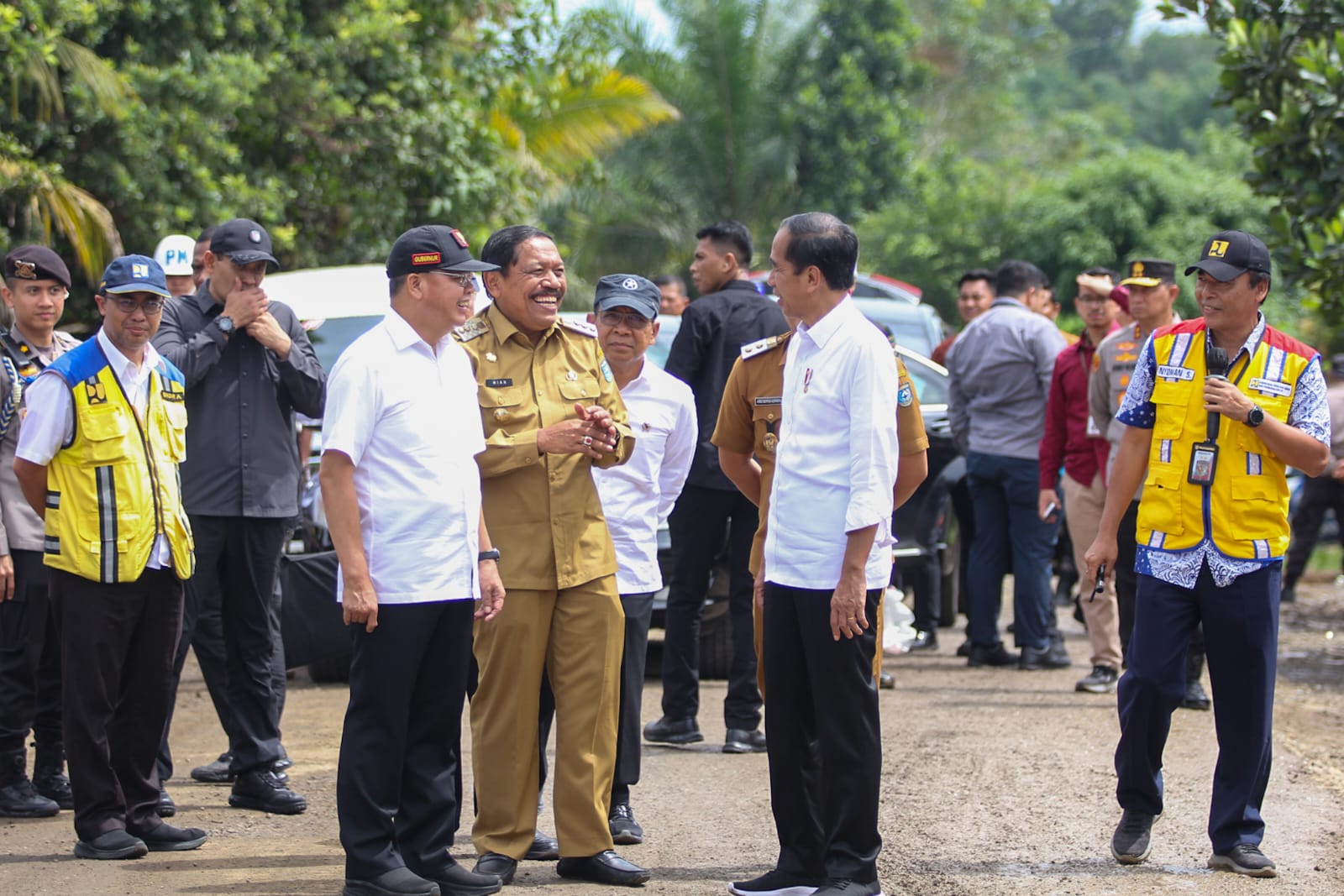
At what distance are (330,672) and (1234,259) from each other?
566cm

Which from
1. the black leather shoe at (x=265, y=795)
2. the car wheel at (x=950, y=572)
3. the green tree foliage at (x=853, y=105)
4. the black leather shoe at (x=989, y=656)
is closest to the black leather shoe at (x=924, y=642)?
the car wheel at (x=950, y=572)

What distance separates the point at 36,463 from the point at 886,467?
2838 mm

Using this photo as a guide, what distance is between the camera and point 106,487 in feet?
17.8

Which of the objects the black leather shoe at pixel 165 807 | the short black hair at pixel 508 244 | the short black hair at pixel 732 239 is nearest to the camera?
the short black hair at pixel 508 244

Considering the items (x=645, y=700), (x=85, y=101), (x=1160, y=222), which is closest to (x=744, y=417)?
(x=645, y=700)

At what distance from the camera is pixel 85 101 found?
35.2ft

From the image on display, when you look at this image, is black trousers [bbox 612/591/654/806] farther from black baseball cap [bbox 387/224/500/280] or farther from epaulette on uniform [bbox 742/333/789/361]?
black baseball cap [bbox 387/224/500/280]

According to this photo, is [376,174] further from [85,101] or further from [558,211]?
[558,211]

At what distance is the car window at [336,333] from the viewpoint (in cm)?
966

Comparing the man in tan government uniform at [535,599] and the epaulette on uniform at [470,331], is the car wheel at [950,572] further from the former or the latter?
the epaulette on uniform at [470,331]

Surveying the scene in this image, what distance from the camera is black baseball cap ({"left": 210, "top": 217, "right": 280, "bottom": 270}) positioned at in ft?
19.7

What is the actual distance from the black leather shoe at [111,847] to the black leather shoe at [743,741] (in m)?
2.73

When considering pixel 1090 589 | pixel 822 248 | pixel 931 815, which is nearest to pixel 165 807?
pixel 931 815

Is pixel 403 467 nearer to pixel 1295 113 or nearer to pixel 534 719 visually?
pixel 534 719
